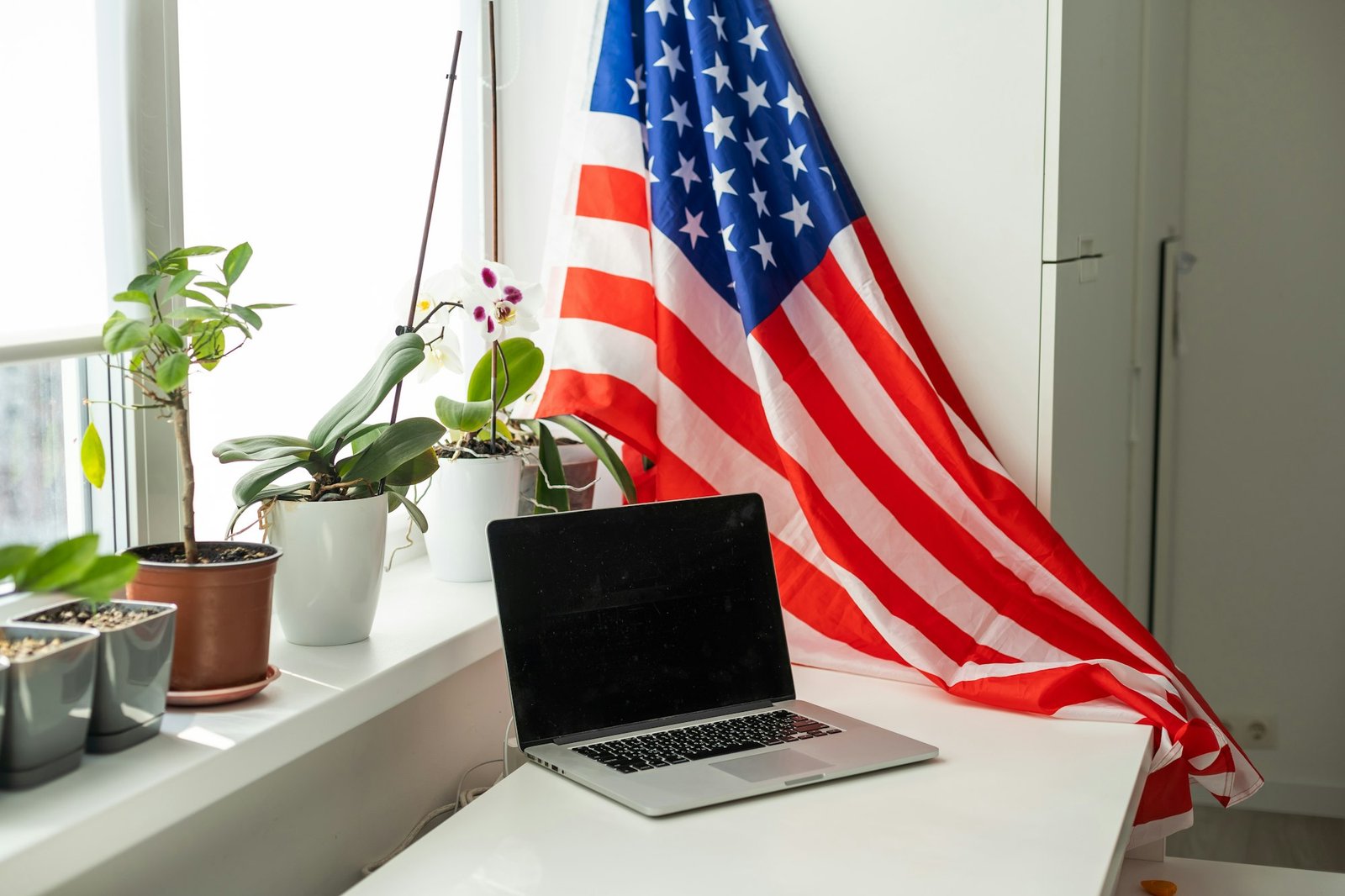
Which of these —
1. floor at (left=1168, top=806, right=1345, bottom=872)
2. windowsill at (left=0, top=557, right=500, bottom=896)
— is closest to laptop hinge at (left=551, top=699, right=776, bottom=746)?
windowsill at (left=0, top=557, right=500, bottom=896)

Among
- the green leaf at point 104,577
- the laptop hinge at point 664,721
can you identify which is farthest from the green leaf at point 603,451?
the green leaf at point 104,577

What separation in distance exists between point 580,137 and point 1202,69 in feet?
5.40

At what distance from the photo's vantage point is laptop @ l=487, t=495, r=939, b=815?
1074 millimetres

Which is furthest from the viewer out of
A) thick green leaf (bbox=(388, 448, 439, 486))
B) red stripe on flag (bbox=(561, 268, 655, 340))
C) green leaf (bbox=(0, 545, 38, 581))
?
red stripe on flag (bbox=(561, 268, 655, 340))

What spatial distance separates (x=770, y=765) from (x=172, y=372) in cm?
59

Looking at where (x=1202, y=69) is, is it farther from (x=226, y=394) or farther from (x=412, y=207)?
(x=226, y=394)

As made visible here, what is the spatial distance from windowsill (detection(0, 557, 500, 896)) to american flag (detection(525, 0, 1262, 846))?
36 centimetres

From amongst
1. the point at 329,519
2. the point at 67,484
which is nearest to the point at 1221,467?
the point at 329,519

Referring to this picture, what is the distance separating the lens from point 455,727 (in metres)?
1.37

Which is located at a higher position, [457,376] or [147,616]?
[457,376]

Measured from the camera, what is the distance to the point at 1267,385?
8.45ft

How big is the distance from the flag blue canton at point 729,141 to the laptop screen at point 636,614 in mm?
326

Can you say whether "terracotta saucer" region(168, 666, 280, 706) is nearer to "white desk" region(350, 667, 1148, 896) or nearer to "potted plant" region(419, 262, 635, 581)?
"white desk" region(350, 667, 1148, 896)

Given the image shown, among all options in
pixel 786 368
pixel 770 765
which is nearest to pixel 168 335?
pixel 770 765
